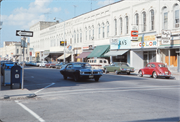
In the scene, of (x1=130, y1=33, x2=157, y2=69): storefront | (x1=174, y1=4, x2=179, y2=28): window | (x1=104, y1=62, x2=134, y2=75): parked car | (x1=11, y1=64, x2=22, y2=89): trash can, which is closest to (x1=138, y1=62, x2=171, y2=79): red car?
(x1=104, y1=62, x2=134, y2=75): parked car

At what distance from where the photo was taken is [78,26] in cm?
5381

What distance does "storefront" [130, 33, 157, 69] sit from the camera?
32312 millimetres

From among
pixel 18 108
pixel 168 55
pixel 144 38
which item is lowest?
pixel 18 108

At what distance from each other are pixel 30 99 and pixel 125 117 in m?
5.32

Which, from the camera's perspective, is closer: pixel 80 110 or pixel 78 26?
pixel 80 110

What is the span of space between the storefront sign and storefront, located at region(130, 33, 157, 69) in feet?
3.56

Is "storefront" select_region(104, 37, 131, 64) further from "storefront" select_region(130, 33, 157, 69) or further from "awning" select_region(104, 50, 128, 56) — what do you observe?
"storefront" select_region(130, 33, 157, 69)

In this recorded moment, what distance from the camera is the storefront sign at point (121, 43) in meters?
36.9

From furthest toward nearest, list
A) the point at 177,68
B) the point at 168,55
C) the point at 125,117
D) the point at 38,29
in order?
1. the point at 38,29
2. the point at 168,55
3. the point at 177,68
4. the point at 125,117

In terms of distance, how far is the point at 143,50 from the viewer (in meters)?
34.5

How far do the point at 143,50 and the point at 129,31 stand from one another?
14.0ft

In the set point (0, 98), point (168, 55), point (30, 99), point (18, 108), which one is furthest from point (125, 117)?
point (168, 55)

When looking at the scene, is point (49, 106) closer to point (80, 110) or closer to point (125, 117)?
point (80, 110)

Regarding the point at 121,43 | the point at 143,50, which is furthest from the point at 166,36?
the point at 121,43
